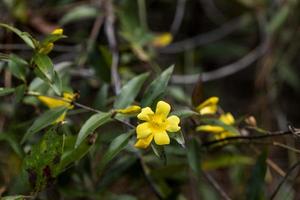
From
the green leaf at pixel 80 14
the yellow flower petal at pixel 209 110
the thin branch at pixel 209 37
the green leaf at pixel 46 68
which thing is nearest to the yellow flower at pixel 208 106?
the yellow flower petal at pixel 209 110

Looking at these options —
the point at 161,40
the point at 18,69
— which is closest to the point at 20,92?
the point at 18,69

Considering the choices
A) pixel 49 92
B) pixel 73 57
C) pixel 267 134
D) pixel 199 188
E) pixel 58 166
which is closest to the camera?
pixel 58 166

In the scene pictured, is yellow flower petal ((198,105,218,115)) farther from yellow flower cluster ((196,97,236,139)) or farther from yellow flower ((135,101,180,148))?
yellow flower ((135,101,180,148))

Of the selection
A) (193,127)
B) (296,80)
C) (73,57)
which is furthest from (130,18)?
(296,80)

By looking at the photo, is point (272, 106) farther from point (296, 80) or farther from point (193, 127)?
point (193, 127)

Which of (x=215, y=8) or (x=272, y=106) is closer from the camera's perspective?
(x=272, y=106)
